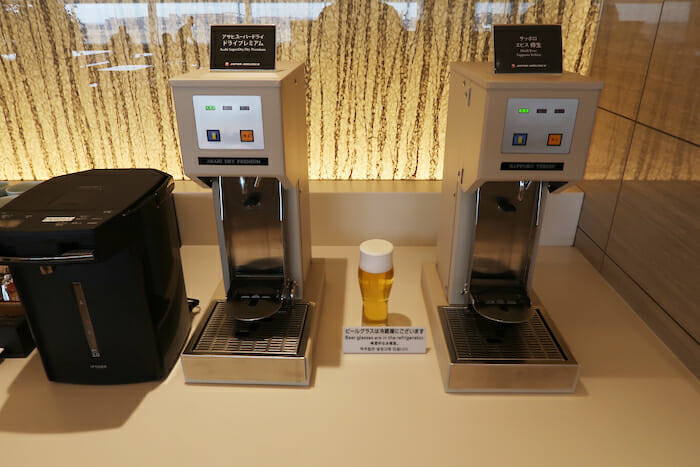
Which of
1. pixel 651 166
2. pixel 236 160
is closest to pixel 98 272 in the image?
pixel 236 160

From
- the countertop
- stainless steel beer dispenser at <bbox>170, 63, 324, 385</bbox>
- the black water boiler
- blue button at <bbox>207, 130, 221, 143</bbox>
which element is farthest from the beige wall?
the black water boiler

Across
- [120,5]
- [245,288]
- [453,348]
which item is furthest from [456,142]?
[120,5]

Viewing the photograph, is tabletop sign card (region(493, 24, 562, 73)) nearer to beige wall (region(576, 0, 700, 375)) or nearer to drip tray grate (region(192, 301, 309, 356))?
beige wall (region(576, 0, 700, 375))

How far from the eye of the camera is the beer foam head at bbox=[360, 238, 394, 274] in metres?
1.03

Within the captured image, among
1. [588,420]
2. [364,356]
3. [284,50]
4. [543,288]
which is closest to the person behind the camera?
[588,420]

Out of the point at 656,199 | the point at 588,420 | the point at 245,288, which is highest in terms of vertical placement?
the point at 656,199

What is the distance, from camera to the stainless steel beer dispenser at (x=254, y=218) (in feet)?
2.89

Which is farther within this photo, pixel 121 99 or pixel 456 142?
pixel 121 99

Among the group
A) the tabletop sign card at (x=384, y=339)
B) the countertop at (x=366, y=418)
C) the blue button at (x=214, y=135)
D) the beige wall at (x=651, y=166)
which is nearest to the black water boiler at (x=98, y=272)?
the countertop at (x=366, y=418)

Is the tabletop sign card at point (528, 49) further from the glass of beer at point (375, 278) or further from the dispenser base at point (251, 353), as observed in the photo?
the dispenser base at point (251, 353)

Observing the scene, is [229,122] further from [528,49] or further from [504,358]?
[504,358]

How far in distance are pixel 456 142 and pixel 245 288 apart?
0.57 meters

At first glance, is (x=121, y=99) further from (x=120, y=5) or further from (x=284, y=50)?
(x=284, y=50)

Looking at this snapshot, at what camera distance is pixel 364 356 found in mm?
1086
